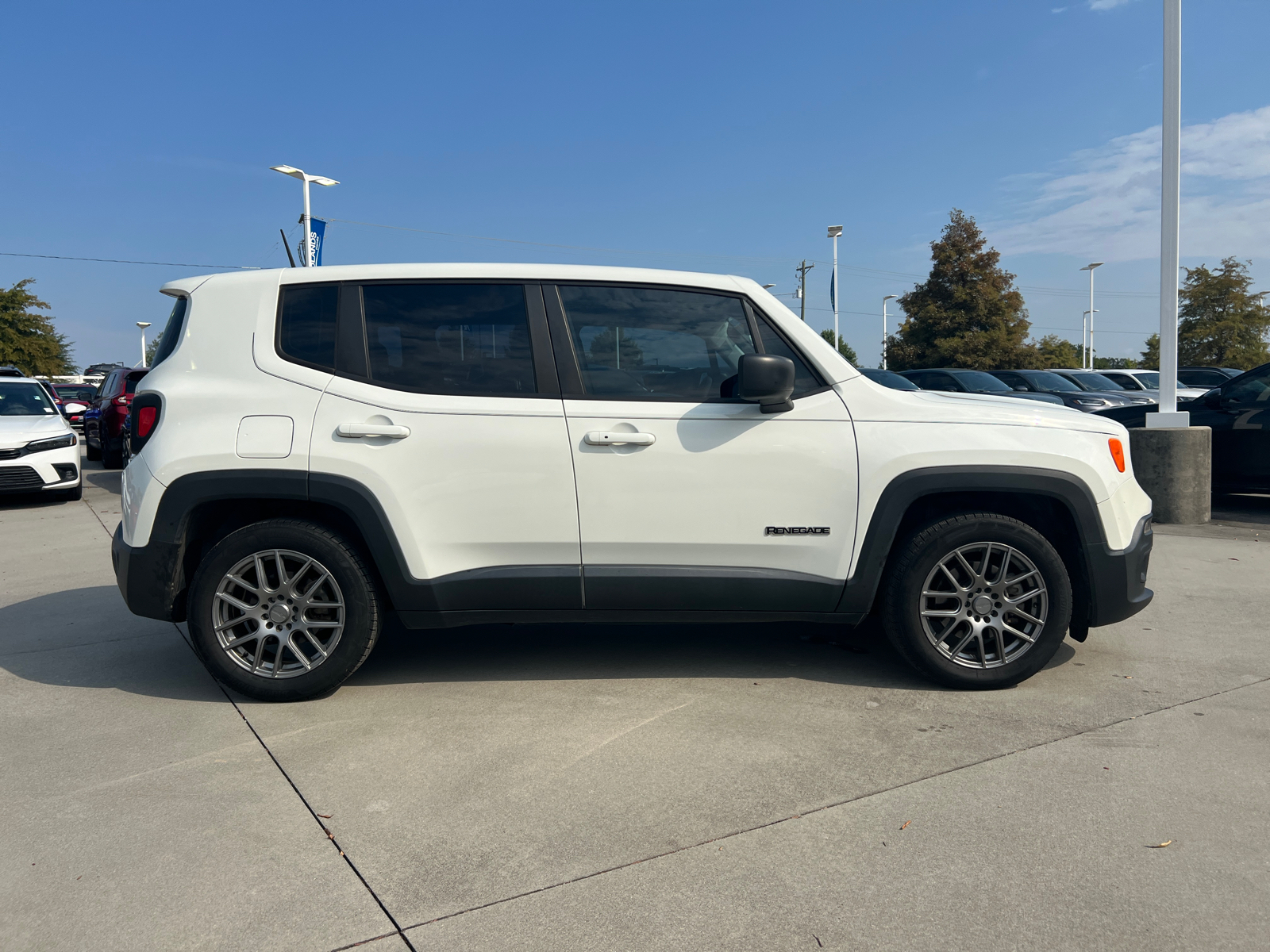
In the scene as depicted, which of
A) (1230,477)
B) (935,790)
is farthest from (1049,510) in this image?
(1230,477)

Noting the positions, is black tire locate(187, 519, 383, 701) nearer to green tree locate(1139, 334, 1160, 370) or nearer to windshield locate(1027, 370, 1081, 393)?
windshield locate(1027, 370, 1081, 393)

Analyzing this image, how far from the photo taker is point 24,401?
12.1m

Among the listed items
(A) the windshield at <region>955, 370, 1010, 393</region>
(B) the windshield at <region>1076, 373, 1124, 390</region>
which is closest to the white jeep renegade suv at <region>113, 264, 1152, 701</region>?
(A) the windshield at <region>955, 370, 1010, 393</region>

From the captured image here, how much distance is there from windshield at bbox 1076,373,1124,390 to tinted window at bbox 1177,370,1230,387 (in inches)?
73.0

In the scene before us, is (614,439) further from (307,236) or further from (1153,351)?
Answer: (1153,351)

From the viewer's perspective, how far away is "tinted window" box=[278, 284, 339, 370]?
12.8ft

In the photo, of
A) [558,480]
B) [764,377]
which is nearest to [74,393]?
[558,480]

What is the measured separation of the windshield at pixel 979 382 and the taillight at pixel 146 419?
55.8ft

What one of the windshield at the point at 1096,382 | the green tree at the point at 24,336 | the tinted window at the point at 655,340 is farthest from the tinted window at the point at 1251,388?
the green tree at the point at 24,336

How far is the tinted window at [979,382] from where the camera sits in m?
18.8

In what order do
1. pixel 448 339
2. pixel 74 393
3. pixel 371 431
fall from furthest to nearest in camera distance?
pixel 74 393
pixel 448 339
pixel 371 431

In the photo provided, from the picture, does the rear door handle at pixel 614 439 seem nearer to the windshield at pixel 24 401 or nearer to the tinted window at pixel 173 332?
the tinted window at pixel 173 332

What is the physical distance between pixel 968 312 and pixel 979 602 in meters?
37.3

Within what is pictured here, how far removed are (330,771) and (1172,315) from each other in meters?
9.19
